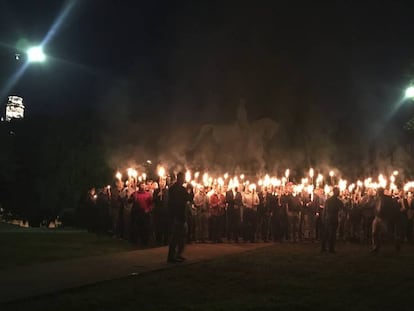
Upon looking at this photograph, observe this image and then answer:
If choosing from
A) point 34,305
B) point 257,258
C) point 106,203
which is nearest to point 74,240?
point 106,203

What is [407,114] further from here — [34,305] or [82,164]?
[34,305]

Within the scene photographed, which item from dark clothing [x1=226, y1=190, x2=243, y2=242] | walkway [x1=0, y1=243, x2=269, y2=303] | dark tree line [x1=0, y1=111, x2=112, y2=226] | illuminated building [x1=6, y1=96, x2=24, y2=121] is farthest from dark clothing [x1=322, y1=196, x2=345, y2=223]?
illuminated building [x1=6, y1=96, x2=24, y2=121]

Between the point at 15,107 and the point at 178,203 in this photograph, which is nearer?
the point at 178,203

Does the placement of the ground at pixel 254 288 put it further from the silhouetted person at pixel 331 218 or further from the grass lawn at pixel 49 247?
the grass lawn at pixel 49 247

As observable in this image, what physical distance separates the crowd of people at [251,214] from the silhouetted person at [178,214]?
3.07 meters

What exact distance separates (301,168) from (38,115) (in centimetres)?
2024

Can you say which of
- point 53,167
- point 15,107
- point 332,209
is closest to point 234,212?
point 332,209

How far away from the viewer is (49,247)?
51.5 feet

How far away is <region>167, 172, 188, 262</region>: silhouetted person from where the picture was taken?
1366cm

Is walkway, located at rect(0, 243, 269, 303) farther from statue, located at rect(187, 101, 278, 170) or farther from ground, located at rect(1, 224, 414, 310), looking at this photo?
statue, located at rect(187, 101, 278, 170)

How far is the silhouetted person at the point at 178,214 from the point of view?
13.7 m

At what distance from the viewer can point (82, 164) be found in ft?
116

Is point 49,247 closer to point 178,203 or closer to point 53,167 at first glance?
point 178,203

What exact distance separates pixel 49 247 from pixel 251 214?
8.07m
